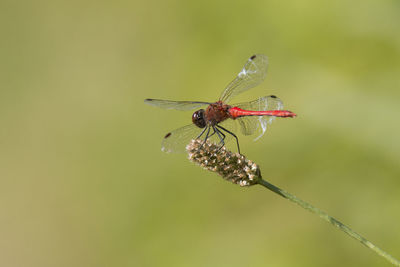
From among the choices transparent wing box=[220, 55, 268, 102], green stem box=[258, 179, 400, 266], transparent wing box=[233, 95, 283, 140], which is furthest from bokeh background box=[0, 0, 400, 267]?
green stem box=[258, 179, 400, 266]

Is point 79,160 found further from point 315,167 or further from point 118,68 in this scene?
point 315,167

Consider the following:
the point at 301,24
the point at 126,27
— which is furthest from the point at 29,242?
the point at 301,24

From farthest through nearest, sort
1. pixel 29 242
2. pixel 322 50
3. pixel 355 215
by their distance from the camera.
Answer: pixel 29 242 < pixel 322 50 < pixel 355 215

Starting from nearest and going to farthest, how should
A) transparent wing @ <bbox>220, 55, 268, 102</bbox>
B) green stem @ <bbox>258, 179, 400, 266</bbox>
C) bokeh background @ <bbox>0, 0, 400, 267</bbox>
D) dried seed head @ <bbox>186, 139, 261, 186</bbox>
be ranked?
green stem @ <bbox>258, 179, 400, 266</bbox>, dried seed head @ <bbox>186, 139, 261, 186</bbox>, transparent wing @ <bbox>220, 55, 268, 102</bbox>, bokeh background @ <bbox>0, 0, 400, 267</bbox>

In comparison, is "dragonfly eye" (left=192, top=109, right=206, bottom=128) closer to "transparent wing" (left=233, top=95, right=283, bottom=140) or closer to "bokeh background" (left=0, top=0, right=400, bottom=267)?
"transparent wing" (left=233, top=95, right=283, bottom=140)

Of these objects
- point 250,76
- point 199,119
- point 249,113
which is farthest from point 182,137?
point 250,76

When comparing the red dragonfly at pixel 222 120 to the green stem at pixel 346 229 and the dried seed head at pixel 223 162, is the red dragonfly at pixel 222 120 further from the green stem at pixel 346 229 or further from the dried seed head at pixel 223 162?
the green stem at pixel 346 229
